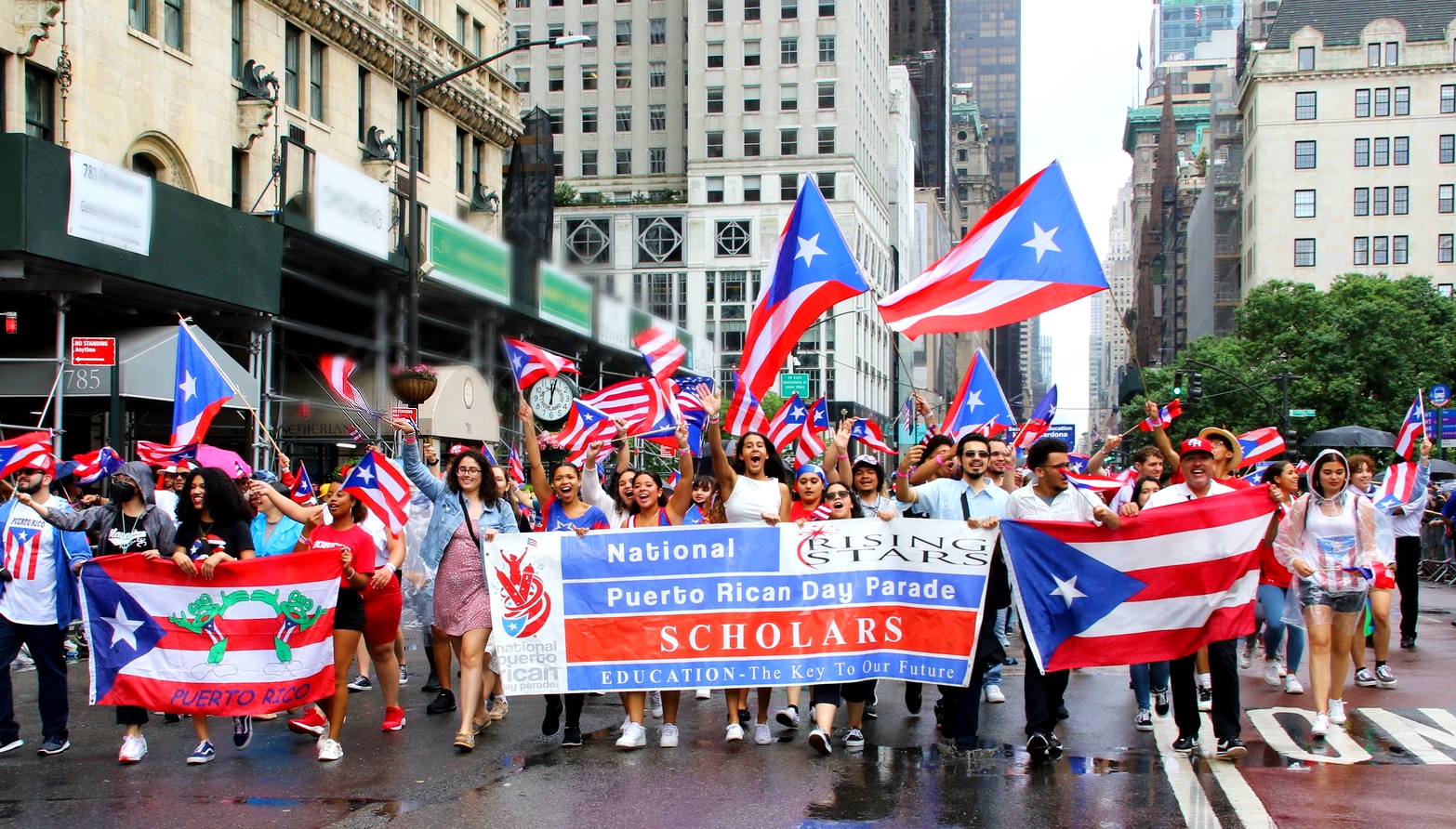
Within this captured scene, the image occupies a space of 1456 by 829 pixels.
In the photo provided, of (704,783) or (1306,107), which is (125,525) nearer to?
(704,783)

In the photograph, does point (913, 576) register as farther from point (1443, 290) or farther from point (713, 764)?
point (1443, 290)

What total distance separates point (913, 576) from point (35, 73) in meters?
16.1

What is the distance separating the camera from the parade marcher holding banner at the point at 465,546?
8125 millimetres

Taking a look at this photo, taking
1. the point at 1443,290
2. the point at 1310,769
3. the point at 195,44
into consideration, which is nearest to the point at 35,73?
the point at 195,44

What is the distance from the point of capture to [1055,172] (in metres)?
9.90

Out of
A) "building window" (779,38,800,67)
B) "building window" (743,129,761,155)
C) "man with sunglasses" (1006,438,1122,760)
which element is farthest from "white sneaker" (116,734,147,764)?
"building window" (779,38,800,67)

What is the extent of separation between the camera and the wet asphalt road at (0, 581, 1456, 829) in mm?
6258

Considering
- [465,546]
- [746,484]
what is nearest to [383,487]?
[465,546]

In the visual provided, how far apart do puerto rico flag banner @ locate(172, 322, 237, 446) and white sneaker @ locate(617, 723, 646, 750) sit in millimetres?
6189

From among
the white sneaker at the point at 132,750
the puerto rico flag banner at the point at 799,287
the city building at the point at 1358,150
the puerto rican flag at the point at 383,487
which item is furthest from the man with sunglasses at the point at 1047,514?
the city building at the point at 1358,150

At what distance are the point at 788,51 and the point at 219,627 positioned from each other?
75.6 meters

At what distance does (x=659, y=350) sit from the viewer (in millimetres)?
14227

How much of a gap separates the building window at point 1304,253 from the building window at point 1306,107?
690cm

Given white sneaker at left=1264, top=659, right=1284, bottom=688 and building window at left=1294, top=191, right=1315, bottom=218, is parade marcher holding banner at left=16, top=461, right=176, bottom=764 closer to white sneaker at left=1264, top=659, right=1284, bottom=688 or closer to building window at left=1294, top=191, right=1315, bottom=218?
white sneaker at left=1264, top=659, right=1284, bottom=688
